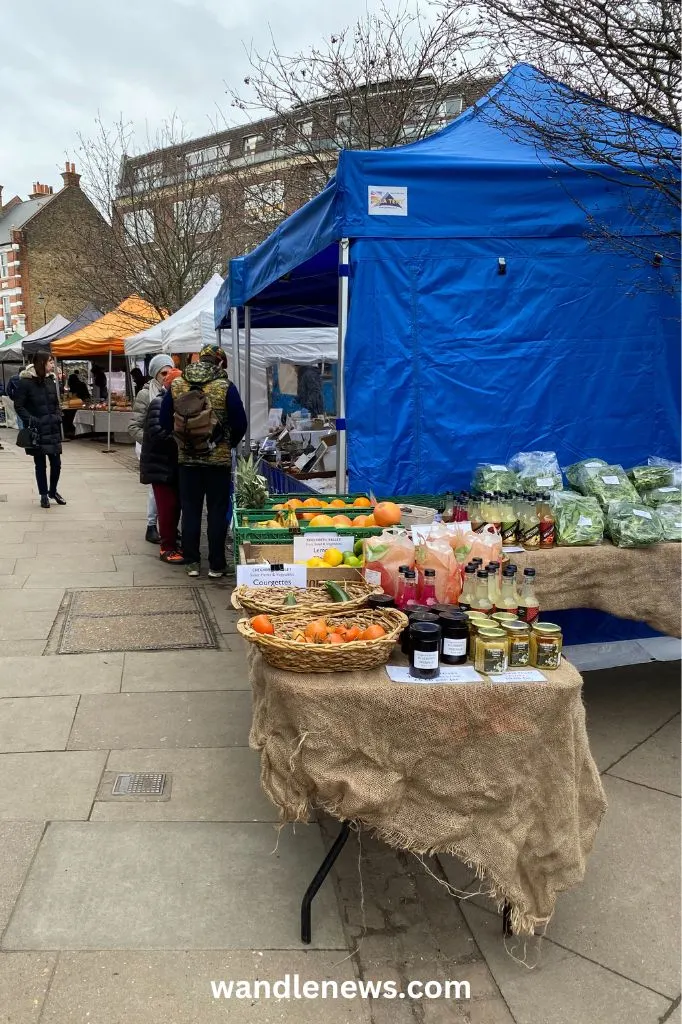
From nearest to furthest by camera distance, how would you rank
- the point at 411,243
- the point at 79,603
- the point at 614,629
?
the point at 411,243 → the point at 614,629 → the point at 79,603

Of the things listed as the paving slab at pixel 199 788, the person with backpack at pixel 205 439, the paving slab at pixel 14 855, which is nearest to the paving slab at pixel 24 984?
the paving slab at pixel 14 855

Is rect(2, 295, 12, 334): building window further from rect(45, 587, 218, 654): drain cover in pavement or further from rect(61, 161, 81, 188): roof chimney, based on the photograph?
rect(45, 587, 218, 654): drain cover in pavement

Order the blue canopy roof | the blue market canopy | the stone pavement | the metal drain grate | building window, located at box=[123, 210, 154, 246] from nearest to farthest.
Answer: the stone pavement, the metal drain grate, the blue canopy roof, the blue market canopy, building window, located at box=[123, 210, 154, 246]

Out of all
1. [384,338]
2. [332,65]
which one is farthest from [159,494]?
[332,65]

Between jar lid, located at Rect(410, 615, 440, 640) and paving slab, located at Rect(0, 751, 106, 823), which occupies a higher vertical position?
jar lid, located at Rect(410, 615, 440, 640)

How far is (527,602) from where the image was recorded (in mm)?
2635

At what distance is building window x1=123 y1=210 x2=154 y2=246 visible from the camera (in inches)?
752

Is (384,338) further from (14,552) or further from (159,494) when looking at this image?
(14,552)

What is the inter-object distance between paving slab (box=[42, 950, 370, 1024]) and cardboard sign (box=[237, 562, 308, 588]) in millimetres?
1327

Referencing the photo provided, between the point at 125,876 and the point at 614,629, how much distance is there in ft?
10.8

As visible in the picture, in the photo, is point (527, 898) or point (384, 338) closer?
point (527, 898)

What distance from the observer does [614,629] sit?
15.4ft

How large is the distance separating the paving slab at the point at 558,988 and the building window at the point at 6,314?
2069 inches

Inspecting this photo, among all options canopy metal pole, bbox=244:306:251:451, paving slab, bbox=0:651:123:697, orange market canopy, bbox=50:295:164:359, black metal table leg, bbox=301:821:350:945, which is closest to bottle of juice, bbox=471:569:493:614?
black metal table leg, bbox=301:821:350:945
